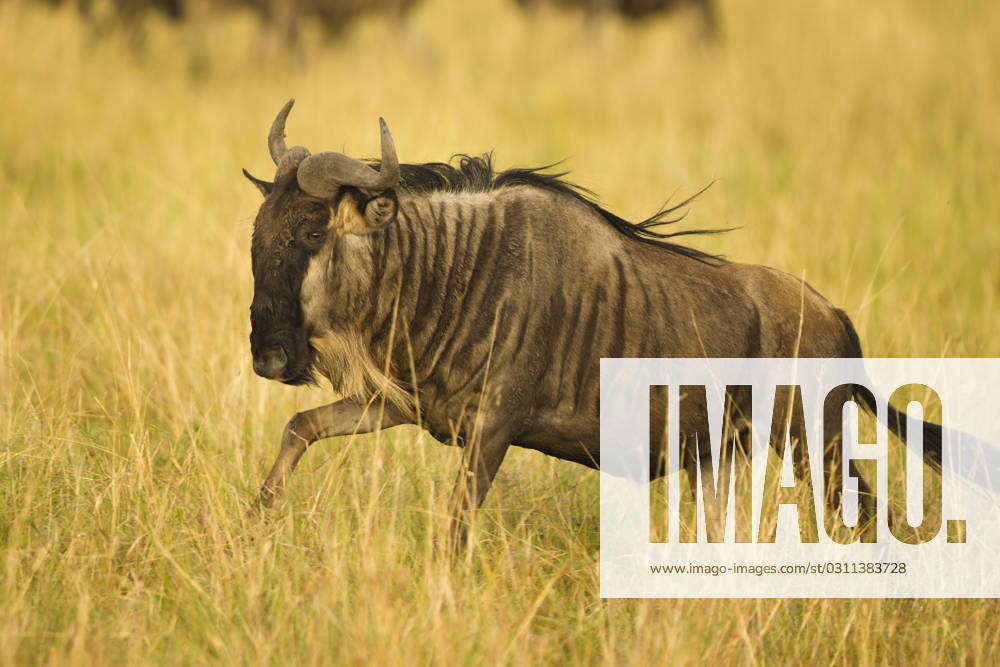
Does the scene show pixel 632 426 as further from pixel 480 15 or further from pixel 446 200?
pixel 480 15

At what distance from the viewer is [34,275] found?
5.94m

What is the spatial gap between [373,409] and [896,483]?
1.91 m

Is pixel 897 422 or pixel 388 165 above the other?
pixel 388 165

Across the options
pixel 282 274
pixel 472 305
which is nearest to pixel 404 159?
pixel 472 305

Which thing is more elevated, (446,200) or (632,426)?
(446,200)

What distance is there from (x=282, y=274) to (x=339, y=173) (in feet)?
0.97

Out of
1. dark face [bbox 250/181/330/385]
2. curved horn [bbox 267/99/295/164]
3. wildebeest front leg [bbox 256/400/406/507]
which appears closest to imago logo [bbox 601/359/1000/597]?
wildebeest front leg [bbox 256/400/406/507]

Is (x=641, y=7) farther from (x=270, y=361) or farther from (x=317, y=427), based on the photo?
(x=270, y=361)

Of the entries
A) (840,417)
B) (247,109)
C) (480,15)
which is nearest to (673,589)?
(840,417)

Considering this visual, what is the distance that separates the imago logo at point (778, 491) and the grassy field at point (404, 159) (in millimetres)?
138

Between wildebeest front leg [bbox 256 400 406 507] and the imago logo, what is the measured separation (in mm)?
639

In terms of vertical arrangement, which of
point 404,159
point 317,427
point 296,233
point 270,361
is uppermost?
point 404,159

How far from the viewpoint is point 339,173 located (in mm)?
3359

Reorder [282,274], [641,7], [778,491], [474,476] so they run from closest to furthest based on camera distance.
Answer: [282,274] → [474,476] → [778,491] → [641,7]
